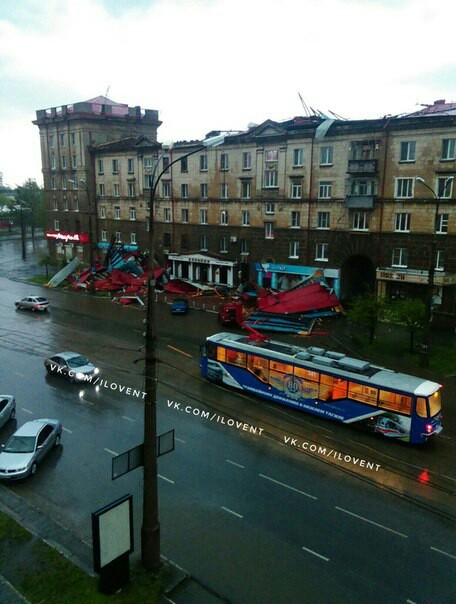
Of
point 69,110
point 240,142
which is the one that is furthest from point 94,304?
point 69,110

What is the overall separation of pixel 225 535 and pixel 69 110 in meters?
64.4

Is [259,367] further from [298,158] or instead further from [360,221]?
[298,158]

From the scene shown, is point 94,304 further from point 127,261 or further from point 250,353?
point 250,353

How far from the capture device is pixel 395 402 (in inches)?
815

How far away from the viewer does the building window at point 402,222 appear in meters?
41.8

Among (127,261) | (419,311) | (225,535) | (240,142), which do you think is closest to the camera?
(225,535)

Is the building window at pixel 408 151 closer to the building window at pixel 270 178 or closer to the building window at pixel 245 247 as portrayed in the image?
the building window at pixel 270 178

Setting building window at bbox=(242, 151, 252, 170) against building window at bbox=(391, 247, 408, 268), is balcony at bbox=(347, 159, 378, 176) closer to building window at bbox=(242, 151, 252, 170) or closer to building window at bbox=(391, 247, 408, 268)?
building window at bbox=(391, 247, 408, 268)

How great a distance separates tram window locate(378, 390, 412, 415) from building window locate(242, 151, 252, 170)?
3472 centimetres

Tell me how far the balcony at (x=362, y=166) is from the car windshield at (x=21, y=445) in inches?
1317

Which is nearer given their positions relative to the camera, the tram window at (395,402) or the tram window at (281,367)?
the tram window at (395,402)

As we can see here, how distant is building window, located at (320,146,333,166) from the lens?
4506 centimetres

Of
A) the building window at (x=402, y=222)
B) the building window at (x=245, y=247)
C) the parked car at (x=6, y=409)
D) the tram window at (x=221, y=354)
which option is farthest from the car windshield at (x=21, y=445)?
the building window at (x=245, y=247)

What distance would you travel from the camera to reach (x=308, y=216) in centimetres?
4741
